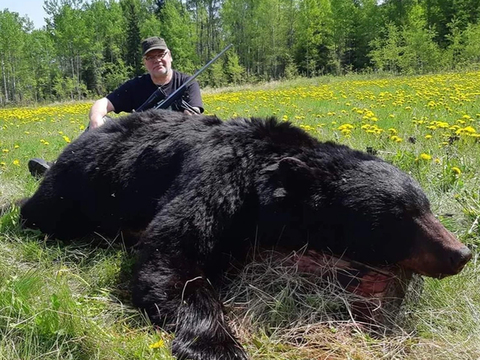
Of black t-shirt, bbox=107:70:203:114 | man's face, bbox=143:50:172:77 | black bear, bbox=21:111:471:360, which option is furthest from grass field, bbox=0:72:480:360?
man's face, bbox=143:50:172:77

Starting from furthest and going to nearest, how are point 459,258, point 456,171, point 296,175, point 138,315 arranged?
point 456,171 < point 296,175 < point 138,315 < point 459,258

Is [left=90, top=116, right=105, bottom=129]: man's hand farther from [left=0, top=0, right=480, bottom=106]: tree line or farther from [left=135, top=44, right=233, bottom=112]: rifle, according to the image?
[left=0, top=0, right=480, bottom=106]: tree line

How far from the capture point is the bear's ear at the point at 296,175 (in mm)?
2170

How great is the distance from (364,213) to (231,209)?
0.61 m

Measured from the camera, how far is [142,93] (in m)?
4.53

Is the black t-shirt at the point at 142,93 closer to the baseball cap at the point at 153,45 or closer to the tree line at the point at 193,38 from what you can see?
the baseball cap at the point at 153,45

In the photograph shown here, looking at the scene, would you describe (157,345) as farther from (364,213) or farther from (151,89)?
(151,89)

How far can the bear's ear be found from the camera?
7.12ft

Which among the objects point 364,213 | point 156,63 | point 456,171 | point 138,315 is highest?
point 156,63

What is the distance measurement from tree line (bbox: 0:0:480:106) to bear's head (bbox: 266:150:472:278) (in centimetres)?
3544

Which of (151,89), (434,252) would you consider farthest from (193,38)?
(434,252)

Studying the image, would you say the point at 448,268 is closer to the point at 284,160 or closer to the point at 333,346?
the point at 333,346

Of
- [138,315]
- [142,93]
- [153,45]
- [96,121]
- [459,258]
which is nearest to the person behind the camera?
[459,258]

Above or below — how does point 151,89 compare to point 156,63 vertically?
below
